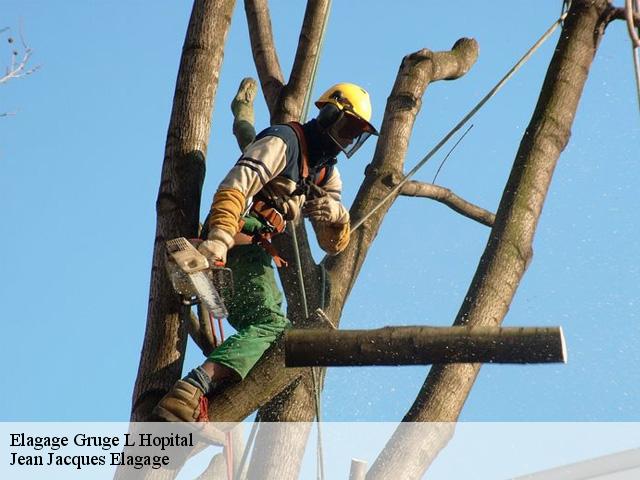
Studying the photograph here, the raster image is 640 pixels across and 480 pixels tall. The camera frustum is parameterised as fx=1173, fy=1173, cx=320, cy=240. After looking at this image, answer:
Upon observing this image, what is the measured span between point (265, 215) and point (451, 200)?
2.21 meters

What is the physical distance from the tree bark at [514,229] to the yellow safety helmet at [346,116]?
25.8 inches

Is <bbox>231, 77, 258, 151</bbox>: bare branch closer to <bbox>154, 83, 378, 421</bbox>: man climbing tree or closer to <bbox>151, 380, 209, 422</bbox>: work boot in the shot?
<bbox>154, 83, 378, 421</bbox>: man climbing tree

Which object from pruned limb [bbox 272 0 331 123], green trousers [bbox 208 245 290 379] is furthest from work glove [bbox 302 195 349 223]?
pruned limb [bbox 272 0 331 123]

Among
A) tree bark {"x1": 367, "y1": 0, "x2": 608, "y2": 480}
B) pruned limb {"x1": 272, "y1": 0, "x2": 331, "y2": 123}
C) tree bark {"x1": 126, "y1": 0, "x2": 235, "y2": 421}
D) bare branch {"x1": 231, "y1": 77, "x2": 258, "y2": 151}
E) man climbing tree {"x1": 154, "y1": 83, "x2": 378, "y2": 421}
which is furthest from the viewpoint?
bare branch {"x1": 231, "y1": 77, "x2": 258, "y2": 151}

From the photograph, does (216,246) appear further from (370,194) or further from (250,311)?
(370,194)

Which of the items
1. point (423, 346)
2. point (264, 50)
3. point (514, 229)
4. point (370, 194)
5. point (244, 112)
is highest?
point (264, 50)

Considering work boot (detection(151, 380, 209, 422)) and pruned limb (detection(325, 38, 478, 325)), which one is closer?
work boot (detection(151, 380, 209, 422))

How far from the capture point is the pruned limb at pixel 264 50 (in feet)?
20.2

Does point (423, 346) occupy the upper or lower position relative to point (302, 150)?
lower

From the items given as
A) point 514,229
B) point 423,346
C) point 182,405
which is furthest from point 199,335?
point 423,346

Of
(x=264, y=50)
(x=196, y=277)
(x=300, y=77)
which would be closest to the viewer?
(x=196, y=277)

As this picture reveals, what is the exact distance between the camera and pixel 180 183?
4.51 meters

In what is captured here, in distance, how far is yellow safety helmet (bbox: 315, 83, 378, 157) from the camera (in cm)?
478

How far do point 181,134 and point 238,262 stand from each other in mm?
560
